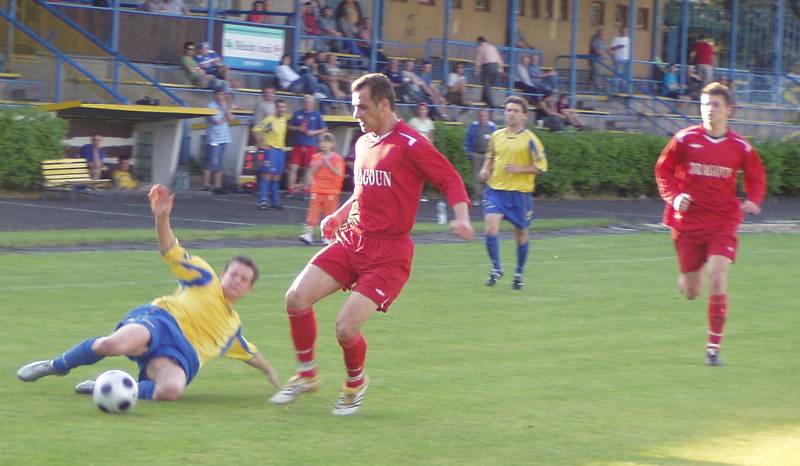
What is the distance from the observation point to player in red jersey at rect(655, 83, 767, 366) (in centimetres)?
1056

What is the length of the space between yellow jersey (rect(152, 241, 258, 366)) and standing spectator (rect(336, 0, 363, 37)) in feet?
82.3

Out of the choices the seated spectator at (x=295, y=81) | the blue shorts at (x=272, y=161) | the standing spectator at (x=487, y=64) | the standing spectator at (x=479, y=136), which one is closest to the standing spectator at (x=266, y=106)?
the blue shorts at (x=272, y=161)

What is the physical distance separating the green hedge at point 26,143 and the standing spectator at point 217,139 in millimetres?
3159

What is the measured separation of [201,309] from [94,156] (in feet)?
55.6

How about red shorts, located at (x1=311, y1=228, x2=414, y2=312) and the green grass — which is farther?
the green grass

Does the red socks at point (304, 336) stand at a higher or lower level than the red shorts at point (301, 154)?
lower

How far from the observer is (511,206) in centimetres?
1536

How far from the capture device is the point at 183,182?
26469mm

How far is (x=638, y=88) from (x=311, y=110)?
60.2ft

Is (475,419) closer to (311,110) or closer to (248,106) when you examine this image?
(311,110)

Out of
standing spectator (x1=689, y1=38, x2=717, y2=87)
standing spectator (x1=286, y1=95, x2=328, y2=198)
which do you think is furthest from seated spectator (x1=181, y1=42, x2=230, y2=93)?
standing spectator (x1=689, y1=38, x2=717, y2=87)

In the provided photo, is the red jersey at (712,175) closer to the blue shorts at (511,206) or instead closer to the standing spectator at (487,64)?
the blue shorts at (511,206)

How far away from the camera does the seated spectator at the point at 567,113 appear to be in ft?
111

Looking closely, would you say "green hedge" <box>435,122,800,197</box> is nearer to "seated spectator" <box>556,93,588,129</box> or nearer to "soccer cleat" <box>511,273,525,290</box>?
"seated spectator" <box>556,93,588,129</box>
